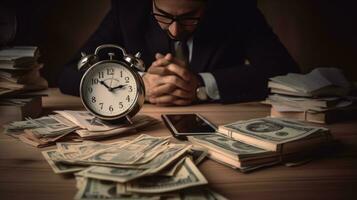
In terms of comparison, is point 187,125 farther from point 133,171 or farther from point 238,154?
point 133,171

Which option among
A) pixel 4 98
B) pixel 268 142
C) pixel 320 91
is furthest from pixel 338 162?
pixel 4 98

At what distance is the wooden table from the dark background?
180 centimetres

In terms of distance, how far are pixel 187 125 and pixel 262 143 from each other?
1.19 ft

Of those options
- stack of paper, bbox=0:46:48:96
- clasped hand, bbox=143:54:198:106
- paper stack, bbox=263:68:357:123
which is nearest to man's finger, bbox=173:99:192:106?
clasped hand, bbox=143:54:198:106

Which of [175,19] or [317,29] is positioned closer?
[175,19]

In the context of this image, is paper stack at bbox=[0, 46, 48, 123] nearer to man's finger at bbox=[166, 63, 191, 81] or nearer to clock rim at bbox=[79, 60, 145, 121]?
clock rim at bbox=[79, 60, 145, 121]

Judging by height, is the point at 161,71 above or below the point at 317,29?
below

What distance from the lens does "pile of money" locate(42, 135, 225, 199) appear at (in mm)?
856

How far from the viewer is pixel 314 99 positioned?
5.29 ft

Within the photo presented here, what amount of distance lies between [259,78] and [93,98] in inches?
39.9

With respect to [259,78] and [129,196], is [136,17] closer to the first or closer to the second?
[259,78]

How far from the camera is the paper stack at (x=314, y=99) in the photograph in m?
1.58

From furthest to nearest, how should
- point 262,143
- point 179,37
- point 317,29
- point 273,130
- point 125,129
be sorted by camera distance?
1. point 317,29
2. point 179,37
3. point 125,129
4. point 273,130
5. point 262,143

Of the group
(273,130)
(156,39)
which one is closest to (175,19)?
(156,39)
